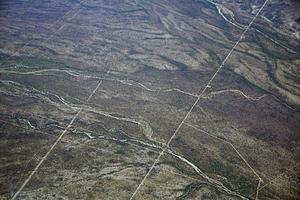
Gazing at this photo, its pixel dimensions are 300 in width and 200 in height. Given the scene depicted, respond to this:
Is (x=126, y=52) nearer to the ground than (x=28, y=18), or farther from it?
farther from it

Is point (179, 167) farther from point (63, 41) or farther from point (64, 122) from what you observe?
point (63, 41)

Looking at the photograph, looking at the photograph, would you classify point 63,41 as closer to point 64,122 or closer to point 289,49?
point 64,122

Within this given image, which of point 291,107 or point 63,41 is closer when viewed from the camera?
point 291,107

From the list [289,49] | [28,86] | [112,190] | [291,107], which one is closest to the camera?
[112,190]

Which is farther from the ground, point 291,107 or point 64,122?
point 291,107

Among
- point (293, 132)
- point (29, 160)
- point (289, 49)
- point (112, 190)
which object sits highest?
point (289, 49)

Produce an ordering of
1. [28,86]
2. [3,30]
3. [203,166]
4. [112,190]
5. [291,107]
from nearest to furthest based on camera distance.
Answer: [112,190] → [203,166] → [291,107] → [28,86] → [3,30]

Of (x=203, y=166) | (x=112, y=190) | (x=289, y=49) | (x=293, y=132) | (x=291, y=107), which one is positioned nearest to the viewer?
(x=112, y=190)

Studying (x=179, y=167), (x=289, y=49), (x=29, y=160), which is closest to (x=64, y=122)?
(x=29, y=160)

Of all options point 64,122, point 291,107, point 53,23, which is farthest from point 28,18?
point 291,107
